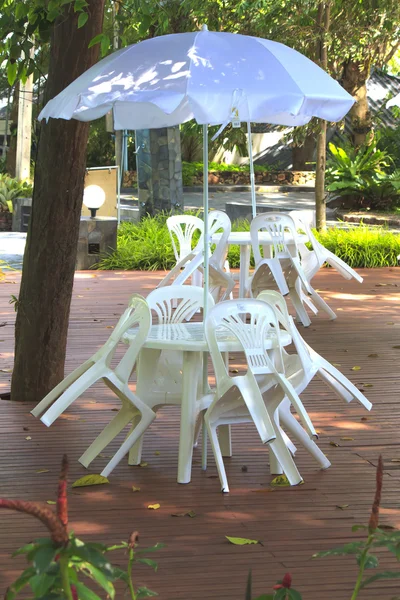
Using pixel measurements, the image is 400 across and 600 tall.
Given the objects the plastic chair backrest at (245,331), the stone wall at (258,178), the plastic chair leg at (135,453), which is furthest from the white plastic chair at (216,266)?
the stone wall at (258,178)

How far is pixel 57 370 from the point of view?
5.96m

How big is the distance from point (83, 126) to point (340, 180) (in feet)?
50.0

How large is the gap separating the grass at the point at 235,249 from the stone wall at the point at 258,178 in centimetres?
1476

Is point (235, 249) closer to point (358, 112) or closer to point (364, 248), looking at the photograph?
point (364, 248)

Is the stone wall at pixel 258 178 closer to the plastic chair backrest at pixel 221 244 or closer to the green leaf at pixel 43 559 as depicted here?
the plastic chair backrest at pixel 221 244

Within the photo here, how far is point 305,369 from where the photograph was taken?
15.3 ft

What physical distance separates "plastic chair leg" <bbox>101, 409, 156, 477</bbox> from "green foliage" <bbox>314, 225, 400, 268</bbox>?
27.9 ft

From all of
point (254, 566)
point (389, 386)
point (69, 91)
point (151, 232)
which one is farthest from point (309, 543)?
point (151, 232)

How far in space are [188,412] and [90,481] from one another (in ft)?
1.85

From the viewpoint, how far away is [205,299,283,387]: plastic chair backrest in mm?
4344

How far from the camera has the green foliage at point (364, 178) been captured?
19891mm

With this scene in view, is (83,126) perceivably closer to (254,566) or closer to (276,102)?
(276,102)

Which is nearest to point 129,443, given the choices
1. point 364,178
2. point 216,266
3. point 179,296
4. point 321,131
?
point 179,296

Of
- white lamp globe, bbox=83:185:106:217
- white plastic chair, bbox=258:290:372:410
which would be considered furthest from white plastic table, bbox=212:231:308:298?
white lamp globe, bbox=83:185:106:217
